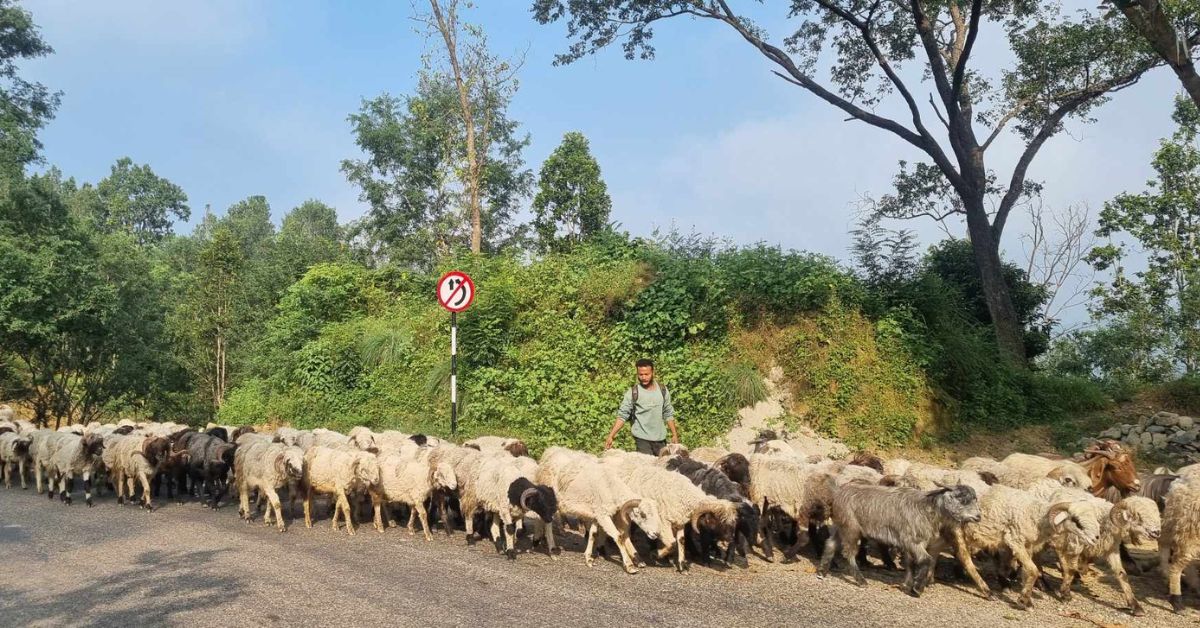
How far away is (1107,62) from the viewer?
57.1 ft

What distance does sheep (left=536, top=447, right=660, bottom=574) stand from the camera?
7.55 meters

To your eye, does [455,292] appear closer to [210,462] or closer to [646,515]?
[210,462]

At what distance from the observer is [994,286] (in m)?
17.4

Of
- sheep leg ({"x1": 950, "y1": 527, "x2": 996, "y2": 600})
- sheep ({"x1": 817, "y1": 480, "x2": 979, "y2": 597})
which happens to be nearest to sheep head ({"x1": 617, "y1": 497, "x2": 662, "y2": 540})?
sheep ({"x1": 817, "y1": 480, "x2": 979, "y2": 597})

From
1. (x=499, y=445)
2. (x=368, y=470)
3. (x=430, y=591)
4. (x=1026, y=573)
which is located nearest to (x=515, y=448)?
(x=499, y=445)

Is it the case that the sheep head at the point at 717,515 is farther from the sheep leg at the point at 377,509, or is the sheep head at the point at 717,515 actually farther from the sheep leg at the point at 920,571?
the sheep leg at the point at 377,509

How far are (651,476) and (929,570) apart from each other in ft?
9.44

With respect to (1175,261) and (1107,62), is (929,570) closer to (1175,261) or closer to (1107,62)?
(1107,62)

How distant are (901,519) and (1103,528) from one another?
5.18ft

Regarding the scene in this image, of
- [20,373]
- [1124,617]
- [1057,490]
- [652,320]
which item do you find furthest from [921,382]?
[20,373]

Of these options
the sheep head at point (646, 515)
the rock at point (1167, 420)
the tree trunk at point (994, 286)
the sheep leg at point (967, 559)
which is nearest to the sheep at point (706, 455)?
the sheep head at point (646, 515)

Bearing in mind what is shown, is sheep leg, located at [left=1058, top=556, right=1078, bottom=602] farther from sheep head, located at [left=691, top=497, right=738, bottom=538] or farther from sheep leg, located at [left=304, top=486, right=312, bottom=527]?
sheep leg, located at [left=304, top=486, right=312, bottom=527]

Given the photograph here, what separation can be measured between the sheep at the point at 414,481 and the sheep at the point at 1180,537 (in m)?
7.25

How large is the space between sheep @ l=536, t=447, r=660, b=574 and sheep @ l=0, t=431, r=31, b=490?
11000mm
